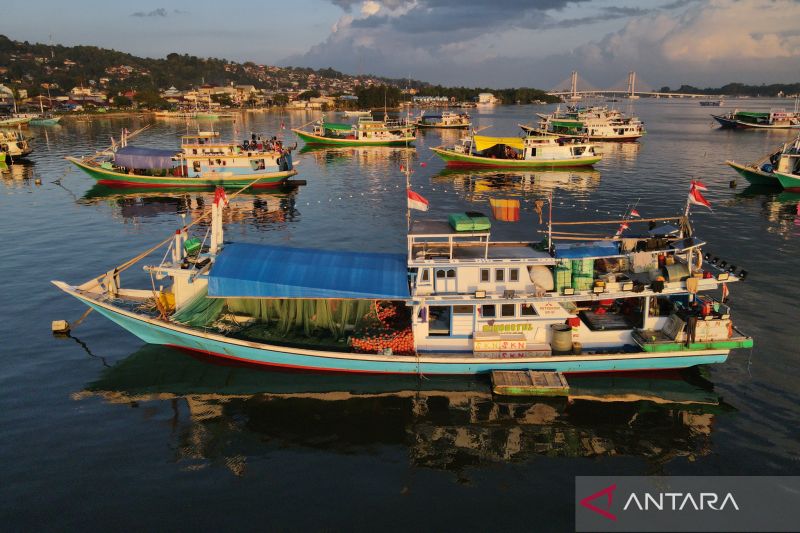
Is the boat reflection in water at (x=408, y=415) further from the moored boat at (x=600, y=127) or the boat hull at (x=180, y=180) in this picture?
the moored boat at (x=600, y=127)

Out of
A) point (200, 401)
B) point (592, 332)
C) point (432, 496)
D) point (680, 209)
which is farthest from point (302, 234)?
point (680, 209)

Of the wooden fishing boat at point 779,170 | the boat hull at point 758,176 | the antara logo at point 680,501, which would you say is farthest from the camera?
the boat hull at point 758,176

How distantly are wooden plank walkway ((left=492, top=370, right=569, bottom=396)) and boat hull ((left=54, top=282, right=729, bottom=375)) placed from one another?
417mm

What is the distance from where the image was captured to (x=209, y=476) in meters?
16.7

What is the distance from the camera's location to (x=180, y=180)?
62.8 metres

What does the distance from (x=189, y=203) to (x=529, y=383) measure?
4983cm

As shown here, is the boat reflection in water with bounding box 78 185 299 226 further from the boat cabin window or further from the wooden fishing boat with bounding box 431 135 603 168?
the boat cabin window

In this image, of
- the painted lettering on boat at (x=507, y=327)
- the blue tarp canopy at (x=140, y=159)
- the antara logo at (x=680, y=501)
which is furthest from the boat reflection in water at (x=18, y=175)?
the antara logo at (x=680, y=501)

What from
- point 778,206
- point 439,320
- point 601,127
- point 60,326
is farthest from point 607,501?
point 601,127

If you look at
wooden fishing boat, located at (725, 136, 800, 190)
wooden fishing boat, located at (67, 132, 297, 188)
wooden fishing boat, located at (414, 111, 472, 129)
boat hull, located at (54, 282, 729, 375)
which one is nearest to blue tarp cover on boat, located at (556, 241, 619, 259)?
boat hull, located at (54, 282, 729, 375)

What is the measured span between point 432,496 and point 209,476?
717 cm

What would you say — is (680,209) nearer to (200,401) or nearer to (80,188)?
(200,401)

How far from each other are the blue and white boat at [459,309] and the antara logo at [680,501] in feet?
19.6

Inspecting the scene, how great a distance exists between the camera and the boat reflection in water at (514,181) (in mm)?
64688
